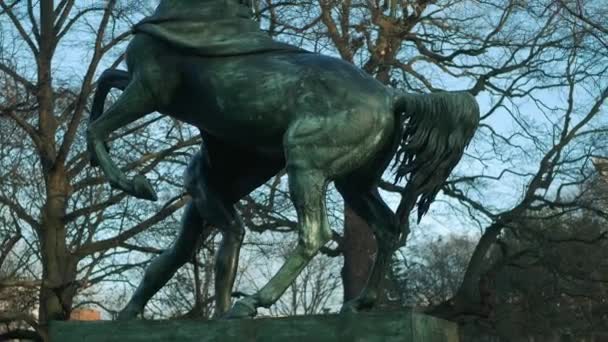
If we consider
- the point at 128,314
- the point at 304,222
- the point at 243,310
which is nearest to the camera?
the point at 243,310

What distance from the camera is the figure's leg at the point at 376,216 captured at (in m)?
4.99

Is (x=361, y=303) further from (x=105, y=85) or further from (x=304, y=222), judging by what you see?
(x=105, y=85)

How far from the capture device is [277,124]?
15.9 feet

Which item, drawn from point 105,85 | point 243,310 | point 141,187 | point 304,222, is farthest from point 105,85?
point 243,310

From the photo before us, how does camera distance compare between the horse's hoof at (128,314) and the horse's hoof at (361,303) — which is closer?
the horse's hoof at (361,303)

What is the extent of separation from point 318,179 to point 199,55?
89 cm

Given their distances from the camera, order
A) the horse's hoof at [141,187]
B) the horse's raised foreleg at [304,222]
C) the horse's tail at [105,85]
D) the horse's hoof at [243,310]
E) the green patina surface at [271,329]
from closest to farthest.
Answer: the green patina surface at [271,329]
the horse's hoof at [243,310]
the horse's raised foreleg at [304,222]
the horse's hoof at [141,187]
the horse's tail at [105,85]

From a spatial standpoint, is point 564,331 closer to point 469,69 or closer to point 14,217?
point 469,69

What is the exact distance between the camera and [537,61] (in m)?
18.3

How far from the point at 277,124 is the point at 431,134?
755mm

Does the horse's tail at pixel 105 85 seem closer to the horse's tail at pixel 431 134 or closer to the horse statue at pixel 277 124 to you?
the horse statue at pixel 277 124

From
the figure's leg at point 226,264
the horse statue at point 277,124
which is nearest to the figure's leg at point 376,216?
the horse statue at point 277,124

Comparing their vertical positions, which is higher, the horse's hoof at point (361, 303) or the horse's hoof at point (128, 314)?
the horse's hoof at point (128, 314)

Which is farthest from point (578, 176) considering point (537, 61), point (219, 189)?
point (219, 189)
